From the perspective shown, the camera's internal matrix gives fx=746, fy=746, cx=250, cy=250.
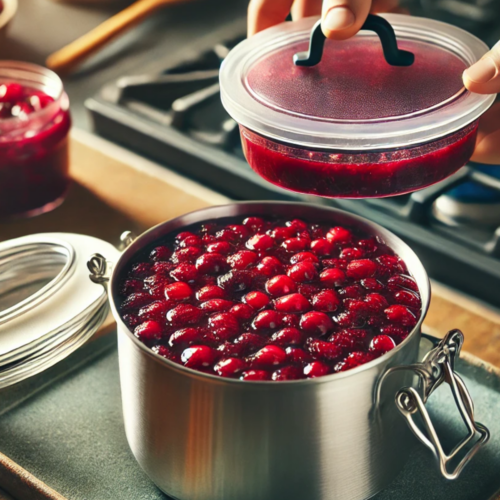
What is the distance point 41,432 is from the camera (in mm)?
1040

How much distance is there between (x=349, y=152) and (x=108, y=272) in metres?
0.40

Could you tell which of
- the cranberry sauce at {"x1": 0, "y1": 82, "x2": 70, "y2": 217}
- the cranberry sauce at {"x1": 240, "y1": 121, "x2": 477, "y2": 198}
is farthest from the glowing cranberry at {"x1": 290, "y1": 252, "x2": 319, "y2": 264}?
the cranberry sauce at {"x1": 0, "y1": 82, "x2": 70, "y2": 217}

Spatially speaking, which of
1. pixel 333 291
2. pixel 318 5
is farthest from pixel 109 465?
pixel 318 5

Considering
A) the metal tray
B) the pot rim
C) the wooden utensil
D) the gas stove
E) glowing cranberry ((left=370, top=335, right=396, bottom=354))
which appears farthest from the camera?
the wooden utensil

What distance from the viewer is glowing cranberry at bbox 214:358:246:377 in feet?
2.65

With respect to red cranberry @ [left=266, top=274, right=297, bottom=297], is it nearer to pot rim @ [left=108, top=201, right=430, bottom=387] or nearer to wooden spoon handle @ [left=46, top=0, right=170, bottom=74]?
pot rim @ [left=108, top=201, right=430, bottom=387]

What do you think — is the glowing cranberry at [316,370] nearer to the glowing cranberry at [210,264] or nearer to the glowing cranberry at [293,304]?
the glowing cranberry at [293,304]

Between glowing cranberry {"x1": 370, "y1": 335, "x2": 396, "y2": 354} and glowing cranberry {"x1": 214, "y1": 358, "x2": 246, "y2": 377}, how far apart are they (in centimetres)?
15

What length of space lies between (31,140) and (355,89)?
71 cm

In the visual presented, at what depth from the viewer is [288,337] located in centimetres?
85

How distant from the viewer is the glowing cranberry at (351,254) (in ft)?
3.26

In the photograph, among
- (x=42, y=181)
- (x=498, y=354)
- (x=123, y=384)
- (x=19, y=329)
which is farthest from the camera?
(x=42, y=181)

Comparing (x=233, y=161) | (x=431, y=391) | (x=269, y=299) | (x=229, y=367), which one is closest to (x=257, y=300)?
(x=269, y=299)

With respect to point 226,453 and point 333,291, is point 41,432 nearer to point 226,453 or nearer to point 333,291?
point 226,453
